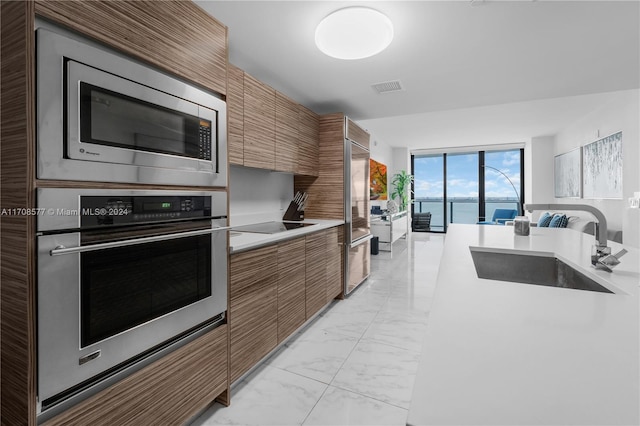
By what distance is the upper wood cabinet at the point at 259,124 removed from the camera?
219cm

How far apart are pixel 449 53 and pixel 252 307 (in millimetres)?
2283

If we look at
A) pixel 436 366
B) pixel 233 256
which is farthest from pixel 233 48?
pixel 436 366

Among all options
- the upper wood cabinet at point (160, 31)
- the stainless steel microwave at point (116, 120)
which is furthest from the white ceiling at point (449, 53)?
the stainless steel microwave at point (116, 120)

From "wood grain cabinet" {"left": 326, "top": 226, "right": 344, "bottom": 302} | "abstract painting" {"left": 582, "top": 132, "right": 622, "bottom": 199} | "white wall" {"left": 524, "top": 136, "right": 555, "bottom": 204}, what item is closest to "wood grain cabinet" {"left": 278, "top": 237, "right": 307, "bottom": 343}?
"wood grain cabinet" {"left": 326, "top": 226, "right": 344, "bottom": 302}

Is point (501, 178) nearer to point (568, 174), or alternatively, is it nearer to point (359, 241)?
point (568, 174)

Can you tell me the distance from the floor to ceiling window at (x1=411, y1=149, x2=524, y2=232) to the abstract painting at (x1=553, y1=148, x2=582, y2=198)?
4.84 feet

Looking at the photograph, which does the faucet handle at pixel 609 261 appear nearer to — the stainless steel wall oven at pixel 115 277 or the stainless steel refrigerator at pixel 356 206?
the stainless steel wall oven at pixel 115 277

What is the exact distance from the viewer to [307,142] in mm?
3059

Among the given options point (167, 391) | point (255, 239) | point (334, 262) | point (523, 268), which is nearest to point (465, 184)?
point (334, 262)

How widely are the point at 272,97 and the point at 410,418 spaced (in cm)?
245

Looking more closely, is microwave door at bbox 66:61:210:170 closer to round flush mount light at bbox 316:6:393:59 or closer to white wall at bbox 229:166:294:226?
round flush mount light at bbox 316:6:393:59

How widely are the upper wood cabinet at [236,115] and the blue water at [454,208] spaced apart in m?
8.26

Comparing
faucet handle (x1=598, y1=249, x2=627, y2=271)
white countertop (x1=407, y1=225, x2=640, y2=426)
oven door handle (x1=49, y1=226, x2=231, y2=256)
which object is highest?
oven door handle (x1=49, y1=226, x2=231, y2=256)

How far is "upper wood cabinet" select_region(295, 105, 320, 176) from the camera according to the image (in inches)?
115
